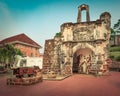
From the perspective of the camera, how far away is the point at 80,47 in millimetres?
16219

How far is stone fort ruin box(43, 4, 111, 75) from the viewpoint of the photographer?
1518 cm

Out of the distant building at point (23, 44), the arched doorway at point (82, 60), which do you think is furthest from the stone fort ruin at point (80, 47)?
the distant building at point (23, 44)

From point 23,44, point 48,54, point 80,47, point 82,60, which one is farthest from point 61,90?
point 23,44

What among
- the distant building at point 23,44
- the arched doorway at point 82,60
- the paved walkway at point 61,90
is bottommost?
the paved walkway at point 61,90

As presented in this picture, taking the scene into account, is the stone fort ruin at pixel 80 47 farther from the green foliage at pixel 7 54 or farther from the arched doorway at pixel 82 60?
the green foliage at pixel 7 54

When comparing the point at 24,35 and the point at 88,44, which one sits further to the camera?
the point at 24,35

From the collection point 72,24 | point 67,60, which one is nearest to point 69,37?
point 72,24

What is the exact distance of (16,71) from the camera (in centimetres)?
1034

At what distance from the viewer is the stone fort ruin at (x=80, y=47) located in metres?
15.2

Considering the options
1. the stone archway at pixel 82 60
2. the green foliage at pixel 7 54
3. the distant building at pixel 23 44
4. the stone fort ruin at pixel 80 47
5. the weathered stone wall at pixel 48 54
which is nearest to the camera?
the stone fort ruin at pixel 80 47

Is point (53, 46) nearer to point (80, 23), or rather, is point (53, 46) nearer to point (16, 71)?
point (80, 23)

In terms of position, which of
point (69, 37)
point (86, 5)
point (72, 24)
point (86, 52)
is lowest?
point (86, 52)

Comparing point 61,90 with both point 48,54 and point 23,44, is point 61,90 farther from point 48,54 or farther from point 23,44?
point 23,44

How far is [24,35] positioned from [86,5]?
1748 cm
